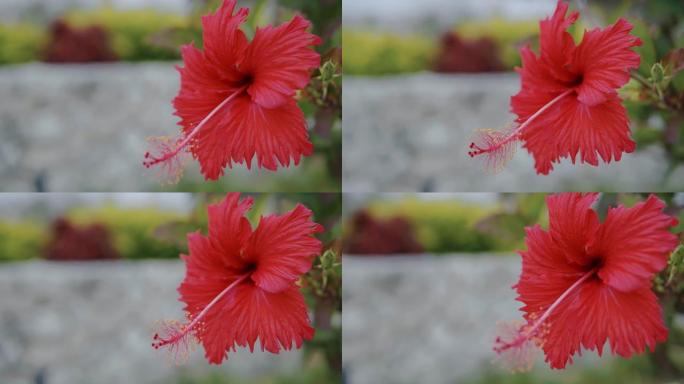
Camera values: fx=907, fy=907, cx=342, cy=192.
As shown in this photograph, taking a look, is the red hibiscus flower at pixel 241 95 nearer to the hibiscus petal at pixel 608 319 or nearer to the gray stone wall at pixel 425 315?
the gray stone wall at pixel 425 315

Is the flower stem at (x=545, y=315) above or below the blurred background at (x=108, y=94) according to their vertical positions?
below

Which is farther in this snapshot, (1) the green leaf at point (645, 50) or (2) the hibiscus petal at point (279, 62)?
(1) the green leaf at point (645, 50)

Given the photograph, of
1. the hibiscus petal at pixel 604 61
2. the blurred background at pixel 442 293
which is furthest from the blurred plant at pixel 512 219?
→ the hibiscus petal at pixel 604 61

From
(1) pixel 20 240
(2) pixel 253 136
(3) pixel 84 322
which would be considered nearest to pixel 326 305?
(2) pixel 253 136

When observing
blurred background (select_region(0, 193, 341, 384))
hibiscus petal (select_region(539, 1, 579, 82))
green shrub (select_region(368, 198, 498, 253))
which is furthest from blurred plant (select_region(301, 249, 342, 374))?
hibiscus petal (select_region(539, 1, 579, 82))

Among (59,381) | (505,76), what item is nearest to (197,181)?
(59,381)

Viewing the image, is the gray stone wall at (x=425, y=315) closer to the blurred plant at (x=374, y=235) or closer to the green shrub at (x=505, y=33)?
the blurred plant at (x=374, y=235)

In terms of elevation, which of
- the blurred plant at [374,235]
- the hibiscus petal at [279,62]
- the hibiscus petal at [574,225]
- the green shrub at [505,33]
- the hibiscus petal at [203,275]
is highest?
the green shrub at [505,33]
